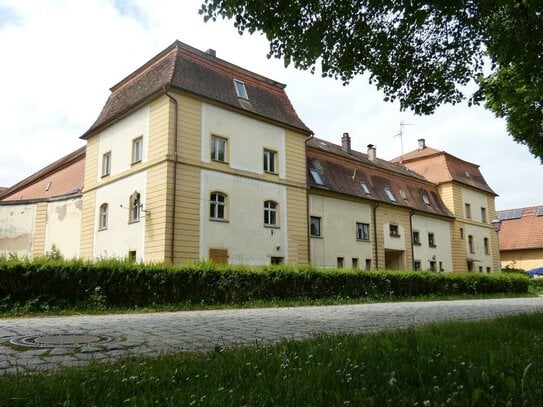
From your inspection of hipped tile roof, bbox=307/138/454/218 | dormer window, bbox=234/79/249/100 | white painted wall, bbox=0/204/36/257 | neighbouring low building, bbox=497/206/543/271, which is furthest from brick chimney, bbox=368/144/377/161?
white painted wall, bbox=0/204/36/257

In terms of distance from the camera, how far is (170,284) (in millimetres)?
13805

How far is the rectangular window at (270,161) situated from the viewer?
24188mm

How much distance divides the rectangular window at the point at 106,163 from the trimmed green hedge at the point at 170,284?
11.8m

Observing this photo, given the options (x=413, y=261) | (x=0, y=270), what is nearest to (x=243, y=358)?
(x=0, y=270)

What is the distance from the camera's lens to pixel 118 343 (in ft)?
18.2

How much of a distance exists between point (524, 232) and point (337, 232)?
34799 mm

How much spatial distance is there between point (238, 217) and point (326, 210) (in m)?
7.13

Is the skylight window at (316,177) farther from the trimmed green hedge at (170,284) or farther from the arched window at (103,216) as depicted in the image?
the arched window at (103,216)

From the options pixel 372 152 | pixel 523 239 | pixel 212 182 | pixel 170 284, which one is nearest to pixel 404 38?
pixel 170 284

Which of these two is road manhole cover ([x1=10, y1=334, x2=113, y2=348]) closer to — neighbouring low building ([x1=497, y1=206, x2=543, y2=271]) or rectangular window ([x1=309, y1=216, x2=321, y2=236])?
rectangular window ([x1=309, y1=216, x2=321, y2=236])

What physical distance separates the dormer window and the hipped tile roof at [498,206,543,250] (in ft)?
132

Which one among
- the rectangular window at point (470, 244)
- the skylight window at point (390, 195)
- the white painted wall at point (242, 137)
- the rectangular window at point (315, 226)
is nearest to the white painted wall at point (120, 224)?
the white painted wall at point (242, 137)

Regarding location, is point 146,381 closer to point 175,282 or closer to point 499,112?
point 175,282

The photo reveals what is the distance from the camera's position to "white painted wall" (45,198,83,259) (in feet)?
85.1
